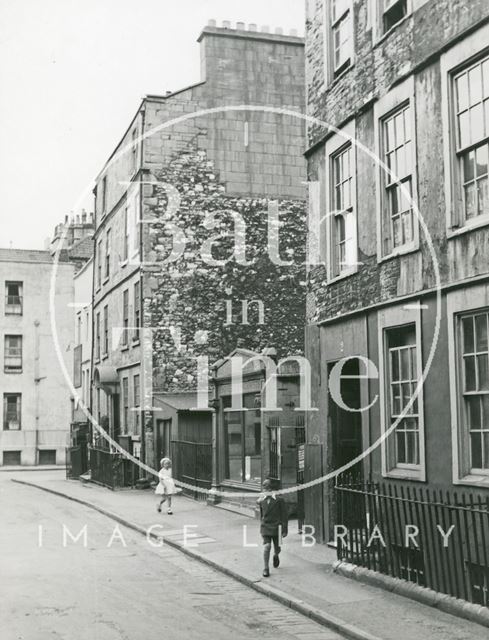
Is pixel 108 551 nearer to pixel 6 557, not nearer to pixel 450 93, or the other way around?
pixel 6 557

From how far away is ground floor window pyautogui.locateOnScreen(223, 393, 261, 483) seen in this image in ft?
65.4

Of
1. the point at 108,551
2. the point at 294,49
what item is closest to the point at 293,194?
the point at 294,49

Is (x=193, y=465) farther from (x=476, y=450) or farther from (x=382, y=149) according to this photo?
(x=476, y=450)

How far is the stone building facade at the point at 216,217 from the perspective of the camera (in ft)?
93.3

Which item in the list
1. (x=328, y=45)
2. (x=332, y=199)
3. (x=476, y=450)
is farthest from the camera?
(x=328, y=45)

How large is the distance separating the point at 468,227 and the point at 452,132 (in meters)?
1.35

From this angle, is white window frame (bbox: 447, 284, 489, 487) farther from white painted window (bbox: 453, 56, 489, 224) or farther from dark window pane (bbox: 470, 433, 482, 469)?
white painted window (bbox: 453, 56, 489, 224)

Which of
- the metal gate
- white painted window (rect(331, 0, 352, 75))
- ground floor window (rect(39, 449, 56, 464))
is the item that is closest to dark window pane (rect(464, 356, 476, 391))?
white painted window (rect(331, 0, 352, 75))

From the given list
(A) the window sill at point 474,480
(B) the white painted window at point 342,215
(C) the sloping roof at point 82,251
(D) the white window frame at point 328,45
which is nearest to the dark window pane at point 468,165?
(B) the white painted window at point 342,215

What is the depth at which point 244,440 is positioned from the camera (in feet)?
68.0

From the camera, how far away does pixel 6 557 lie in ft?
47.9

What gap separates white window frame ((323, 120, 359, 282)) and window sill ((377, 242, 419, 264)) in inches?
42.0

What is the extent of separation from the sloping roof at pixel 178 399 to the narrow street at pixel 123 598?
→ 1018cm

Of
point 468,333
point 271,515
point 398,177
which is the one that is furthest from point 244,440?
point 468,333
